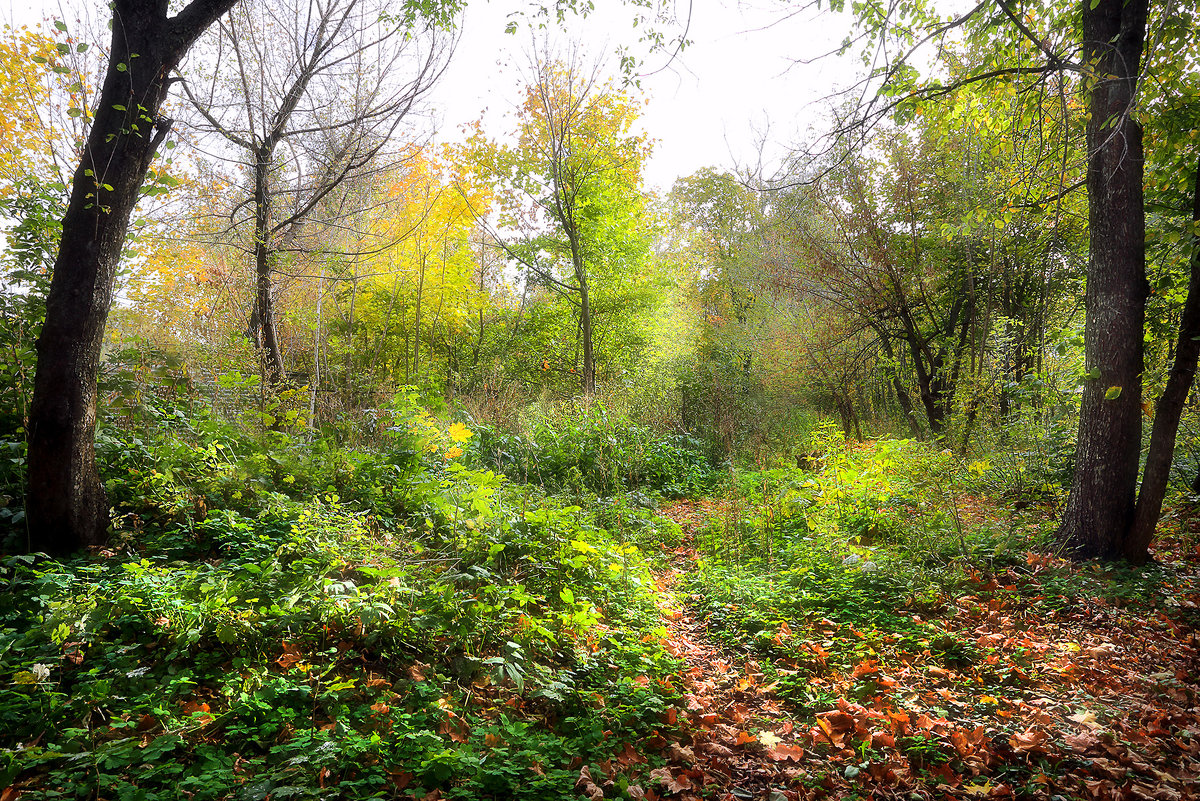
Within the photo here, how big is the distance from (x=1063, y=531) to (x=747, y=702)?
3.48 meters

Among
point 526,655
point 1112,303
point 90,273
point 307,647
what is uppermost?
point 90,273

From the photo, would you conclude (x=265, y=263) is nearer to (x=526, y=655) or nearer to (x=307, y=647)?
(x=307, y=647)

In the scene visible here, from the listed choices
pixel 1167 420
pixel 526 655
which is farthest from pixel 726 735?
pixel 1167 420

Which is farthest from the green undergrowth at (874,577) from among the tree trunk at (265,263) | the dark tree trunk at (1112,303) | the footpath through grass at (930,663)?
the tree trunk at (265,263)

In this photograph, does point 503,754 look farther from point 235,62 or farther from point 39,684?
point 235,62

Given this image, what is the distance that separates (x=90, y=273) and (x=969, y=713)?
567cm

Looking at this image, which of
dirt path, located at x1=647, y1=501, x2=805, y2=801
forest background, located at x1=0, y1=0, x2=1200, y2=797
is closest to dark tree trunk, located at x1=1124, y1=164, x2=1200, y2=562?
forest background, located at x1=0, y1=0, x2=1200, y2=797

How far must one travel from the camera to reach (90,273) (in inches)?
145

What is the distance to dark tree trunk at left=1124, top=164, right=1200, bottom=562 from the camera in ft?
13.9

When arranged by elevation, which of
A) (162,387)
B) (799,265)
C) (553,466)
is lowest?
(553,466)

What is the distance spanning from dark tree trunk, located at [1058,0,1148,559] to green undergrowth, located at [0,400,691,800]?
3672mm

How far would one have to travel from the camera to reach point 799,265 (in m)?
12.2

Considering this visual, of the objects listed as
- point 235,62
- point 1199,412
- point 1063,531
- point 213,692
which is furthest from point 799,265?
point 213,692

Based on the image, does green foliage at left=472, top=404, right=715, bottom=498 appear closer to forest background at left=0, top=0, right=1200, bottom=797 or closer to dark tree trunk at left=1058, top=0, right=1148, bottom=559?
forest background at left=0, top=0, right=1200, bottom=797
